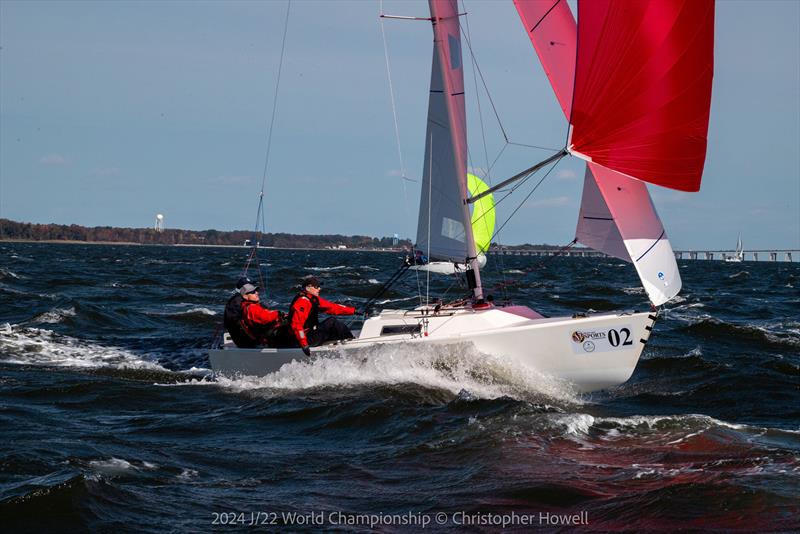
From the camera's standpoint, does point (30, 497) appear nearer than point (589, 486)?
Yes

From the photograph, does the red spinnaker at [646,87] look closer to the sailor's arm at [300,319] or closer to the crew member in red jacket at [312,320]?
the crew member in red jacket at [312,320]

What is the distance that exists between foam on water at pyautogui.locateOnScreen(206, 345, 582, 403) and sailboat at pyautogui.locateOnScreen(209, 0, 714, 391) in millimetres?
114

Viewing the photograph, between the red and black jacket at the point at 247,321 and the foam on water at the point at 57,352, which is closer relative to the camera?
the red and black jacket at the point at 247,321

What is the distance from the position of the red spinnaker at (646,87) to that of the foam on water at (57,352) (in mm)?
7340

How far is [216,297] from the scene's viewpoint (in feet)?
91.5

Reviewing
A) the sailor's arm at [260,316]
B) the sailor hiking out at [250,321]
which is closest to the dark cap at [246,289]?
the sailor hiking out at [250,321]

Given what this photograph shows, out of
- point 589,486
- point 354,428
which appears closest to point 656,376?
point 354,428

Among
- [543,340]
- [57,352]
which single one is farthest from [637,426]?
[57,352]

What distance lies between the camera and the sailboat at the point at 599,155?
10.7 m

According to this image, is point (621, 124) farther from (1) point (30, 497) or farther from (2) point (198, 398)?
(1) point (30, 497)

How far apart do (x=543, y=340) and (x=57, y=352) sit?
8.36 meters

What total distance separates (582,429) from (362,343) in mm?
3300

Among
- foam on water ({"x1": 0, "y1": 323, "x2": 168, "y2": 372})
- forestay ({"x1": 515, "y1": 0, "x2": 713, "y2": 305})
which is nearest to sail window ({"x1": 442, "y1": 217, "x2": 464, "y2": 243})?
forestay ({"x1": 515, "y1": 0, "x2": 713, "y2": 305})

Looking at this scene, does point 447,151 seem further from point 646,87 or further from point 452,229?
point 646,87
